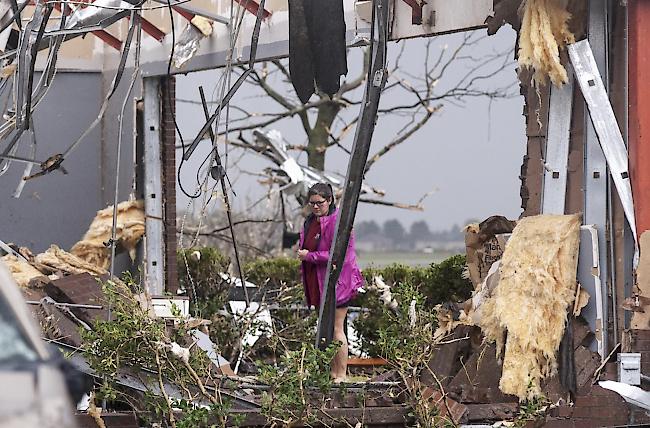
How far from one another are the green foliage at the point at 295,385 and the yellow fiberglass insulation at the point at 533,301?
44.0 inches

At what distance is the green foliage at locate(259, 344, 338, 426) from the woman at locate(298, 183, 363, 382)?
2.22m

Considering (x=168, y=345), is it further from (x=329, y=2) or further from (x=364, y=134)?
(x=329, y=2)

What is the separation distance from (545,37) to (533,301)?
5.33 feet

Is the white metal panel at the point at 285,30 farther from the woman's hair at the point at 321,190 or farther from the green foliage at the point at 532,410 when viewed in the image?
the green foliage at the point at 532,410

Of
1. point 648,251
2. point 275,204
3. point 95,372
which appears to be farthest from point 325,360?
point 275,204

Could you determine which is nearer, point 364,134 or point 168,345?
point 168,345

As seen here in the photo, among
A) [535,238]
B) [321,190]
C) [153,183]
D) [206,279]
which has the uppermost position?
[153,183]

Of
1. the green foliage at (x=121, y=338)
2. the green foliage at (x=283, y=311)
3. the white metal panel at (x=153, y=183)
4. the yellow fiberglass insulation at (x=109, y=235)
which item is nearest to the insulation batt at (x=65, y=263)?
the yellow fiberglass insulation at (x=109, y=235)

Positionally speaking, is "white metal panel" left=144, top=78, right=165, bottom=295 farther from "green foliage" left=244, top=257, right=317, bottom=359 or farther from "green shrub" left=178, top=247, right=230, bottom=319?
"green foliage" left=244, top=257, right=317, bottom=359

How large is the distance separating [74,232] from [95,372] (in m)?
5.84

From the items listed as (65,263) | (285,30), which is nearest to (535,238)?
(285,30)

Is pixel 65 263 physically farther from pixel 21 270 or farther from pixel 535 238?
pixel 535 238

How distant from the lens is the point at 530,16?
25.4ft

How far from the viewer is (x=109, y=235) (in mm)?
11945
